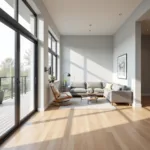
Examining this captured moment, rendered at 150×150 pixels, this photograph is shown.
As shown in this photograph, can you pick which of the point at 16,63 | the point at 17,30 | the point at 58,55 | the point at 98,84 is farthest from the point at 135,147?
the point at 58,55

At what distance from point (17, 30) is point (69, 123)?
96.5 inches

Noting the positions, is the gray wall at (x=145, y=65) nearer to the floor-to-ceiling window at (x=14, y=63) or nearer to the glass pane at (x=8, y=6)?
the floor-to-ceiling window at (x=14, y=63)

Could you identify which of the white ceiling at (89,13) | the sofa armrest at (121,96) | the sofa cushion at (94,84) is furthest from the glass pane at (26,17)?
the sofa cushion at (94,84)

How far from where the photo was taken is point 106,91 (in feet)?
27.1

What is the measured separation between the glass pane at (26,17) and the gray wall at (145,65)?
657 centimetres

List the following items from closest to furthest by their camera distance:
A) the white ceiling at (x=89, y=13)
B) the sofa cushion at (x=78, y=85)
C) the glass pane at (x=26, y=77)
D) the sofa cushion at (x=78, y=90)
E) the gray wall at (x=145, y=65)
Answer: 1. the glass pane at (x=26, y=77)
2. the white ceiling at (x=89, y=13)
3. the sofa cushion at (x=78, y=90)
4. the sofa cushion at (x=78, y=85)
5. the gray wall at (x=145, y=65)

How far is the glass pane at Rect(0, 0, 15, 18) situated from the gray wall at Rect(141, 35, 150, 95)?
25.6ft

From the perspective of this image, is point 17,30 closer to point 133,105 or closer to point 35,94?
point 35,94

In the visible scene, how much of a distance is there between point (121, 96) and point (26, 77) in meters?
3.63

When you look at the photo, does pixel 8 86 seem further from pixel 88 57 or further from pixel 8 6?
pixel 88 57

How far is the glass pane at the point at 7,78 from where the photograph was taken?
3543 mm

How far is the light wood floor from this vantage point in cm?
318

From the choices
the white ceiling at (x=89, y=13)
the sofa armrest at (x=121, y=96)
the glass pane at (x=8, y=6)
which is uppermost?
the white ceiling at (x=89, y=13)

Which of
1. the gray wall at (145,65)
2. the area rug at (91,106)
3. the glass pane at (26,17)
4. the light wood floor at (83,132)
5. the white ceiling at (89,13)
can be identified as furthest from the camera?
the gray wall at (145,65)
